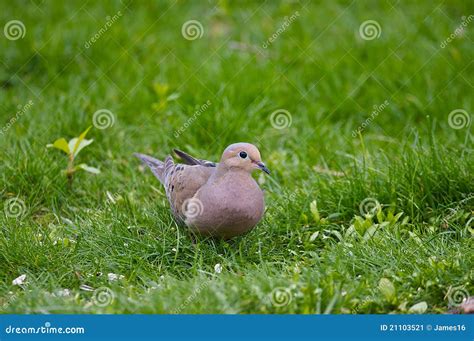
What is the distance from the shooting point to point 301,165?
6020 millimetres

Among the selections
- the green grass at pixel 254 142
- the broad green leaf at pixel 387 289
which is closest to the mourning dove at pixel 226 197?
the green grass at pixel 254 142

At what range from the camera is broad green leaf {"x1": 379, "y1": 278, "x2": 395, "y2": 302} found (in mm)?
4031

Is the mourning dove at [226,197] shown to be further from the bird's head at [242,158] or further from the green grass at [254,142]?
the green grass at [254,142]

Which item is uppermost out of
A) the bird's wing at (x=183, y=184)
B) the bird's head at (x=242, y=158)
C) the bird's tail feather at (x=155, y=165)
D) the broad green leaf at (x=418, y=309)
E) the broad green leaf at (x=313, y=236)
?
the broad green leaf at (x=418, y=309)

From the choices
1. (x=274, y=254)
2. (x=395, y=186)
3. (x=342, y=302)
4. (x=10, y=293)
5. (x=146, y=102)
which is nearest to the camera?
(x=342, y=302)

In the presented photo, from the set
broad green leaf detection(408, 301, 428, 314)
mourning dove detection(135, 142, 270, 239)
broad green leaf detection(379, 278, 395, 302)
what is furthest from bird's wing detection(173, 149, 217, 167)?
Result: broad green leaf detection(408, 301, 428, 314)

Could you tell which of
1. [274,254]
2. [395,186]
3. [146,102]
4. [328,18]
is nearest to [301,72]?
[328,18]

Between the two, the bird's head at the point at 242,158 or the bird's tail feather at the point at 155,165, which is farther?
the bird's tail feather at the point at 155,165

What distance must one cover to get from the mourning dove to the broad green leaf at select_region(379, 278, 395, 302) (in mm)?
948

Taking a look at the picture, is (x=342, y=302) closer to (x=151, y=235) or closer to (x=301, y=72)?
(x=151, y=235)

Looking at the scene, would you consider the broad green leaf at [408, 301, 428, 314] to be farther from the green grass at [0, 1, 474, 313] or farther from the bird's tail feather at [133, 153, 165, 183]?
the bird's tail feather at [133, 153, 165, 183]

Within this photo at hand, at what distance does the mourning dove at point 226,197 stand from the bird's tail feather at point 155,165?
0.64 meters

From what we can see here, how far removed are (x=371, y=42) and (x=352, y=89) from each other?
29.3 inches

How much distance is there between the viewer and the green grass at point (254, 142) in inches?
165
